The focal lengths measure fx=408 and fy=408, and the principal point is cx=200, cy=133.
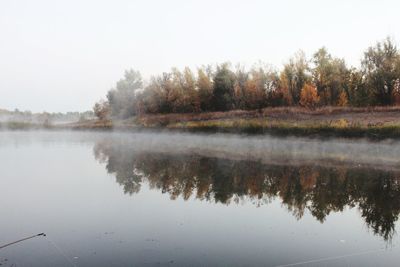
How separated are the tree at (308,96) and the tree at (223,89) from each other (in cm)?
1143

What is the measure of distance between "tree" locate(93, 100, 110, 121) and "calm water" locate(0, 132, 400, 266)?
201 feet

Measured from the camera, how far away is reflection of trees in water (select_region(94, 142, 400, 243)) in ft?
41.7

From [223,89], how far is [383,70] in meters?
23.3

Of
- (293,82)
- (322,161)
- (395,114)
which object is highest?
(293,82)

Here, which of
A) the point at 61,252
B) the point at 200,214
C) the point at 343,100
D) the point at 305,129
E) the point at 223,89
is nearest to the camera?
the point at 61,252

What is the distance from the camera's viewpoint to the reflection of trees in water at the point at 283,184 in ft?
41.7

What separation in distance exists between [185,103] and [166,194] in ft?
166

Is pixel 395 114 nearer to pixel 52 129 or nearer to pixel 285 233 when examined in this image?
pixel 285 233

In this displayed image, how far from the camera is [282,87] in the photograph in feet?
184

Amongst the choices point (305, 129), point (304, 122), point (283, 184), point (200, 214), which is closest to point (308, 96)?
point (304, 122)

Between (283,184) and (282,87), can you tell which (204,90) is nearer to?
(282,87)

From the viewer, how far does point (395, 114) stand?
3912cm

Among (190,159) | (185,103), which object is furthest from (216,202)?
(185,103)

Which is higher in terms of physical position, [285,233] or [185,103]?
[185,103]
